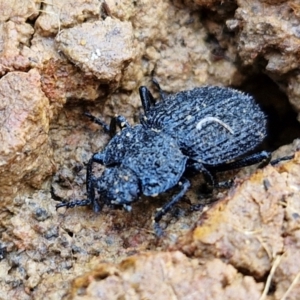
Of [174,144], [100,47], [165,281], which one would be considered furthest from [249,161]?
[165,281]

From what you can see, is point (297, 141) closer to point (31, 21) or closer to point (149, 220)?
point (149, 220)

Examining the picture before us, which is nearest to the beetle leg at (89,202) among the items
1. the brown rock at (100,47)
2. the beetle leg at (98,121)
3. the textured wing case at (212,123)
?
the beetle leg at (98,121)

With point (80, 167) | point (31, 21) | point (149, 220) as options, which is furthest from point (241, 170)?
point (31, 21)

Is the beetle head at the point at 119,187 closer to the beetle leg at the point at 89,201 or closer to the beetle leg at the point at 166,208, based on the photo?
the beetle leg at the point at 89,201

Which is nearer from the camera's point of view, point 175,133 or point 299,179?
point 299,179

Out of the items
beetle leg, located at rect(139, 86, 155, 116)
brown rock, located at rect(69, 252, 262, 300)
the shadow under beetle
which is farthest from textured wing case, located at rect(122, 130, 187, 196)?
brown rock, located at rect(69, 252, 262, 300)

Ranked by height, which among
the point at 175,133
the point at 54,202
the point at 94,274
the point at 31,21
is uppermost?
the point at 31,21

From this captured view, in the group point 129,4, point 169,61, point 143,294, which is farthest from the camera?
point 169,61
